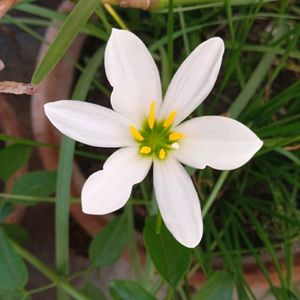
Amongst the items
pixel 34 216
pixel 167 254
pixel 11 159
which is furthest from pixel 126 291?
pixel 34 216

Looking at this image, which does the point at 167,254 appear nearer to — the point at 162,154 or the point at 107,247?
the point at 162,154

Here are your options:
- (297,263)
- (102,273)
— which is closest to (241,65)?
(297,263)

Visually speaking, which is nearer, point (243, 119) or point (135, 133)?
point (135, 133)

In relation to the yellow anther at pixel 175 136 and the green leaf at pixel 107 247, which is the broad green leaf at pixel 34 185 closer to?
the green leaf at pixel 107 247

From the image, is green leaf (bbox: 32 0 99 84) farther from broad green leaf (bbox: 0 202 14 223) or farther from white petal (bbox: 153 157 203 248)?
broad green leaf (bbox: 0 202 14 223)

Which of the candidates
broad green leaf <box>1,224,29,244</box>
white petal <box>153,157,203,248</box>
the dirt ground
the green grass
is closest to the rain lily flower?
white petal <box>153,157,203,248</box>
